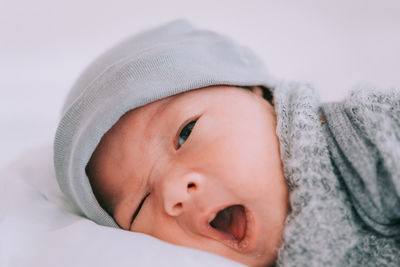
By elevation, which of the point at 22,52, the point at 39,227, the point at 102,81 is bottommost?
the point at 39,227

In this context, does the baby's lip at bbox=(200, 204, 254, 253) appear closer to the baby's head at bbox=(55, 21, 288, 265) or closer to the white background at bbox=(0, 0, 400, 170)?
the baby's head at bbox=(55, 21, 288, 265)

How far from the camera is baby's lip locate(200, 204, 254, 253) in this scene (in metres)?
0.67

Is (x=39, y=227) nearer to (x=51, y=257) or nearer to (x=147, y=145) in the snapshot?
(x=51, y=257)

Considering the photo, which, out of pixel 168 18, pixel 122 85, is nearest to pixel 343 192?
pixel 122 85

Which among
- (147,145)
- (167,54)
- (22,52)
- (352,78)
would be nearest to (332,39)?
(352,78)

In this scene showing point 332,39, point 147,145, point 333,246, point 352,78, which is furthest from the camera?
point 332,39

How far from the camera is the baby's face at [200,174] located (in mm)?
666

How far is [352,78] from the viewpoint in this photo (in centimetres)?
124

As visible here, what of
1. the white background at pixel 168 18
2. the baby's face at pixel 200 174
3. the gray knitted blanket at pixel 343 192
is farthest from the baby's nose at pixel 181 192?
the white background at pixel 168 18

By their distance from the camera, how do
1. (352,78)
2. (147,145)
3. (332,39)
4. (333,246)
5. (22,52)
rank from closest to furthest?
(333,246) → (147,145) → (352,78) → (332,39) → (22,52)

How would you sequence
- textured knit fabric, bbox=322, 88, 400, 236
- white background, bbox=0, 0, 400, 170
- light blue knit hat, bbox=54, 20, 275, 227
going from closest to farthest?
1. textured knit fabric, bbox=322, 88, 400, 236
2. light blue knit hat, bbox=54, 20, 275, 227
3. white background, bbox=0, 0, 400, 170

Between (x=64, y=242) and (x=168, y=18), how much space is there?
3.62 feet

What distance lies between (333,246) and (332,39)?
960 mm

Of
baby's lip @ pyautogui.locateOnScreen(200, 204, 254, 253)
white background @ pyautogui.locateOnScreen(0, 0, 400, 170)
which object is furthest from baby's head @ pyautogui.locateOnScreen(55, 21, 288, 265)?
white background @ pyautogui.locateOnScreen(0, 0, 400, 170)
